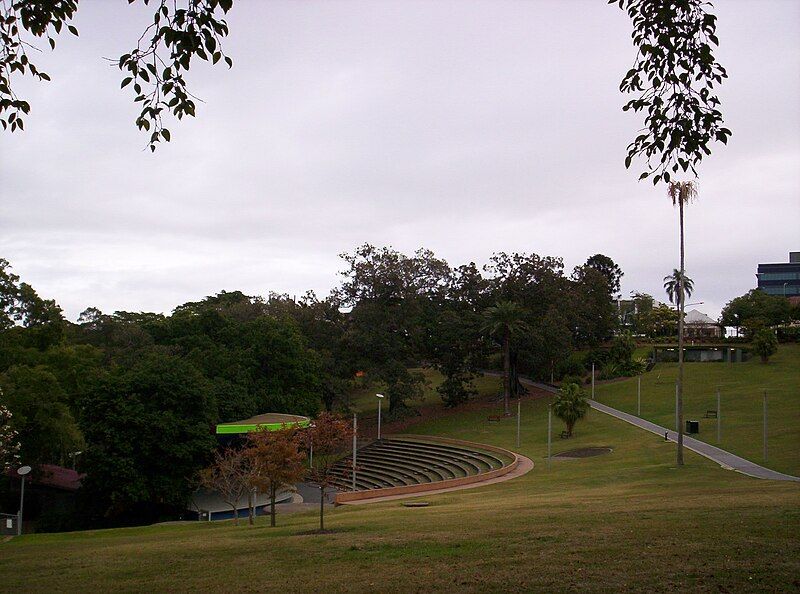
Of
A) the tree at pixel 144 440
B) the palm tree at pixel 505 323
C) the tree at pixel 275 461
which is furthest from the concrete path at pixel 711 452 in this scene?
the tree at pixel 144 440

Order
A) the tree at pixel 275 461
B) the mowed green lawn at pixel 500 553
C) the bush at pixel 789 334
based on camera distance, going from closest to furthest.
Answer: the mowed green lawn at pixel 500 553 → the tree at pixel 275 461 → the bush at pixel 789 334

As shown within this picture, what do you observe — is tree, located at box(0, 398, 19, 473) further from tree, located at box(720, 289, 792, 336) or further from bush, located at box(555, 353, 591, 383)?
tree, located at box(720, 289, 792, 336)

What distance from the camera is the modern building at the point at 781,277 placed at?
156000mm

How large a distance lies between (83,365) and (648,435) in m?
34.8

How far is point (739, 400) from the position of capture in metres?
57.0

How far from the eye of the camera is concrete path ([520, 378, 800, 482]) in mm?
28531

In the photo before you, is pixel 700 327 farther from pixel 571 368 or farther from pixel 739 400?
pixel 739 400

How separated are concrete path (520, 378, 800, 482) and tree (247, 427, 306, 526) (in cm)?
1701

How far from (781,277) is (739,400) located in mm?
115643

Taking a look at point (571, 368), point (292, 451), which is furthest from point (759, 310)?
point (292, 451)

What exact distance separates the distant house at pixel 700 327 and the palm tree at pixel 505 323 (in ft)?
149

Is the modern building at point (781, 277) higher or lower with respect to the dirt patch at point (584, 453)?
higher

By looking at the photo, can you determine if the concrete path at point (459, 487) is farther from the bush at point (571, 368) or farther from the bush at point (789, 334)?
the bush at point (789, 334)

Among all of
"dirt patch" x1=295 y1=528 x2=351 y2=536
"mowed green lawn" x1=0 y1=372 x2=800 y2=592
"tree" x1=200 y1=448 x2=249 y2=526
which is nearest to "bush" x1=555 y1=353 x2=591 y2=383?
"tree" x1=200 y1=448 x2=249 y2=526
